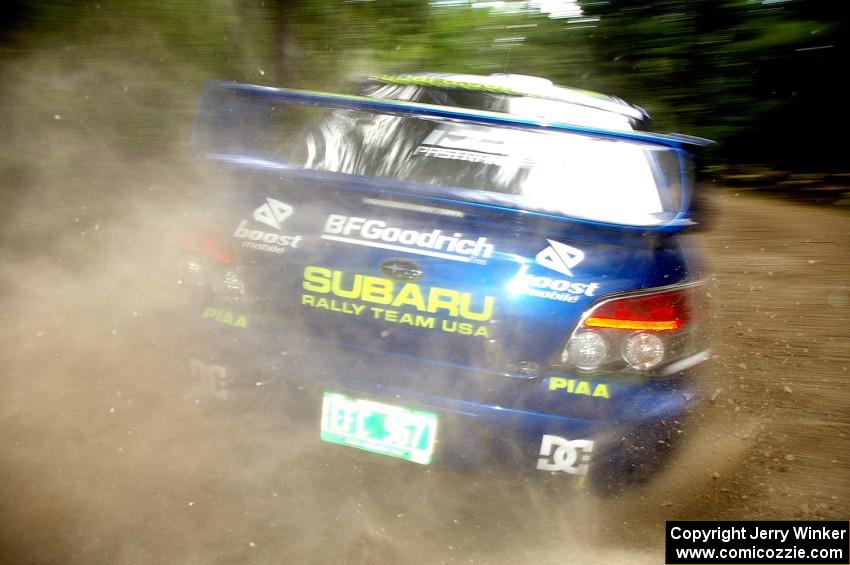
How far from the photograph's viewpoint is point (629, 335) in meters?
2.29

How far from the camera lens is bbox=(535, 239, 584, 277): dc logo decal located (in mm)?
2254

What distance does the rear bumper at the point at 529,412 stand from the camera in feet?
7.45

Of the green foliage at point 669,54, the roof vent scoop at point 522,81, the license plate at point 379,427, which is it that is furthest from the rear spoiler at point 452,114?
the green foliage at point 669,54

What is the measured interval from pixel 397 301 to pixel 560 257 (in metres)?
0.57

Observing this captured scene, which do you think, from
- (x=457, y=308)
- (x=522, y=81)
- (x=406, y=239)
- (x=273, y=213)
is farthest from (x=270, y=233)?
(x=522, y=81)

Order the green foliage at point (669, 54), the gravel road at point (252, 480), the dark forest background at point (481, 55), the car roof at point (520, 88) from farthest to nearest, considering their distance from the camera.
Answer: the green foliage at point (669, 54) → the dark forest background at point (481, 55) → the car roof at point (520, 88) → the gravel road at point (252, 480)

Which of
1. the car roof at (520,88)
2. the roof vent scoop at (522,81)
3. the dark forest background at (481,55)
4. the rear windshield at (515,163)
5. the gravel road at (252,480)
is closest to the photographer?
the gravel road at (252,480)

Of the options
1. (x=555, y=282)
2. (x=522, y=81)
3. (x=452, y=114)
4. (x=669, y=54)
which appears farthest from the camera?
(x=669, y=54)

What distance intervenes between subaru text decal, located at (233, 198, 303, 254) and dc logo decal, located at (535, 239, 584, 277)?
0.87m

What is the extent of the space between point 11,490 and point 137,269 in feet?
5.37

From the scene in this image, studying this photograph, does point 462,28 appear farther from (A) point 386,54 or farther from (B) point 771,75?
(B) point 771,75

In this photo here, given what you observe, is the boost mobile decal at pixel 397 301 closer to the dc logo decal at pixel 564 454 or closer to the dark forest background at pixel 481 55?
the dc logo decal at pixel 564 454

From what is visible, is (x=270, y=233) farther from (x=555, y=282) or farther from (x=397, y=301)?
(x=555, y=282)

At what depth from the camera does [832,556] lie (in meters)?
2.64
